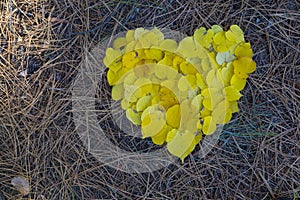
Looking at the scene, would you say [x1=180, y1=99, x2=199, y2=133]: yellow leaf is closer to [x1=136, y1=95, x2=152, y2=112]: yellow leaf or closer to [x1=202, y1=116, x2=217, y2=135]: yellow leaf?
[x1=202, y1=116, x2=217, y2=135]: yellow leaf

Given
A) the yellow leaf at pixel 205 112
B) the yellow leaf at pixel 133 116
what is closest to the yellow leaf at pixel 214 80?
the yellow leaf at pixel 205 112

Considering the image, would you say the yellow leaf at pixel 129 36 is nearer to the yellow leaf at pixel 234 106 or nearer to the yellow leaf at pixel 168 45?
the yellow leaf at pixel 168 45

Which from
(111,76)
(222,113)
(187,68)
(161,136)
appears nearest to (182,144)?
(161,136)

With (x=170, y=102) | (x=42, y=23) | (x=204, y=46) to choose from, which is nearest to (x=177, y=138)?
(x=170, y=102)

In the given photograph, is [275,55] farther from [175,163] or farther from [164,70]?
[175,163]

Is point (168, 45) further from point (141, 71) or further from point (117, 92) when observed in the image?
point (117, 92)

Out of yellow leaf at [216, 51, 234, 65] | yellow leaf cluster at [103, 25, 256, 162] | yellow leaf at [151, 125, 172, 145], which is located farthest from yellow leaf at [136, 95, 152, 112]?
yellow leaf at [216, 51, 234, 65]
